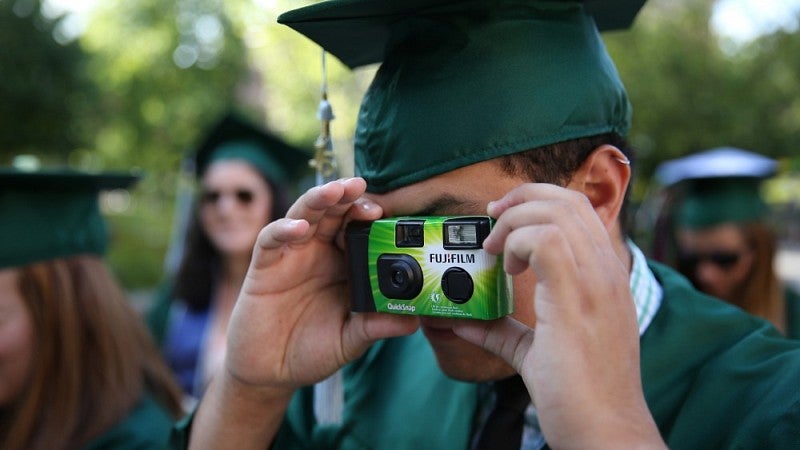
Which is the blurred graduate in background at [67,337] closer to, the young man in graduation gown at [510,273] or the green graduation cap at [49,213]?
the green graduation cap at [49,213]

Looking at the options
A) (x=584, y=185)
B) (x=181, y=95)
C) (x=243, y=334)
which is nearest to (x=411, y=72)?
(x=584, y=185)

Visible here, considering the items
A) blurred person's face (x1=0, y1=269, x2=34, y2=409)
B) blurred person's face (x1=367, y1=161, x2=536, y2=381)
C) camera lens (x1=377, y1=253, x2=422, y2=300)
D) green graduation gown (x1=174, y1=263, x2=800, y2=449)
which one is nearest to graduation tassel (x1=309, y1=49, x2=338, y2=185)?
blurred person's face (x1=367, y1=161, x2=536, y2=381)

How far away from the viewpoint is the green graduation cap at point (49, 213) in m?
2.50

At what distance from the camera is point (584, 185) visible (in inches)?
65.1

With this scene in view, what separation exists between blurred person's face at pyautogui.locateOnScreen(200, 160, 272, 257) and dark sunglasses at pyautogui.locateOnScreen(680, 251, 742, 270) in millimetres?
2800

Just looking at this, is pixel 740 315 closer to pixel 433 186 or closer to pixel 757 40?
pixel 433 186

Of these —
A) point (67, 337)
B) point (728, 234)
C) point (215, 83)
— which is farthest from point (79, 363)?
point (215, 83)

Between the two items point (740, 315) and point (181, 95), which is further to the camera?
point (181, 95)

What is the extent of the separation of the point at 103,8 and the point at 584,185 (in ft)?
57.7

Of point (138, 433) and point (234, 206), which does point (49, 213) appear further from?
point (234, 206)

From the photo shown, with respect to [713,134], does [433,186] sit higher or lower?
lower

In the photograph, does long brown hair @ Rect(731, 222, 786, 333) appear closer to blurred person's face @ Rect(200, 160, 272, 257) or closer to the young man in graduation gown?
the young man in graduation gown

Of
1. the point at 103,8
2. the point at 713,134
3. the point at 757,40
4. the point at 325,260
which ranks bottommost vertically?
the point at 325,260

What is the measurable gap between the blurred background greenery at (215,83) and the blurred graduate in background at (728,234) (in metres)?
5.17
